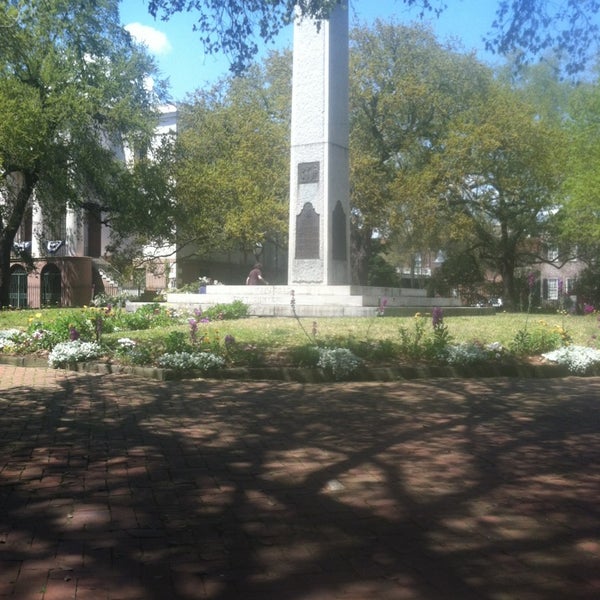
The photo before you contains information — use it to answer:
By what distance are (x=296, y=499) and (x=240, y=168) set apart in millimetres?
28504

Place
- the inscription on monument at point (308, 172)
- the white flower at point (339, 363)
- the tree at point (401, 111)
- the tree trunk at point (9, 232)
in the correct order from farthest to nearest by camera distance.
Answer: the tree at point (401, 111)
the tree trunk at point (9, 232)
the inscription on monument at point (308, 172)
the white flower at point (339, 363)

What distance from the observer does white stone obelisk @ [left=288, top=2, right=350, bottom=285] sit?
695 inches

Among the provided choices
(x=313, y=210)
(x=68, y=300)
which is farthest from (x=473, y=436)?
(x=68, y=300)

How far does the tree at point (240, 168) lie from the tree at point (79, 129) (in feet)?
8.64

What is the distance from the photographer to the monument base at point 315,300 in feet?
53.5

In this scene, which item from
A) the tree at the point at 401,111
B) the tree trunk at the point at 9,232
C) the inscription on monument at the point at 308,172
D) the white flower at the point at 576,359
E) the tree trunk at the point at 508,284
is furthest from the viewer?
the tree trunk at the point at 508,284

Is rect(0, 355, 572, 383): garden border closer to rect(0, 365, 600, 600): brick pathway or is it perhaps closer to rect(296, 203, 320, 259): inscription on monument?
rect(0, 365, 600, 600): brick pathway

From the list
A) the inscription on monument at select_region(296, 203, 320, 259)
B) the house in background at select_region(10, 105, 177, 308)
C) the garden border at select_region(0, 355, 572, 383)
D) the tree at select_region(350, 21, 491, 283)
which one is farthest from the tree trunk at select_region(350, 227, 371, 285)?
the garden border at select_region(0, 355, 572, 383)

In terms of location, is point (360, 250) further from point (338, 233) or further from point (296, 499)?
point (296, 499)

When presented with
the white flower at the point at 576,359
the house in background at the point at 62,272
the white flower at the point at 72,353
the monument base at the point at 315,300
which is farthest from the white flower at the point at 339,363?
the house in background at the point at 62,272

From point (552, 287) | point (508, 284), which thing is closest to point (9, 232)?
point (508, 284)

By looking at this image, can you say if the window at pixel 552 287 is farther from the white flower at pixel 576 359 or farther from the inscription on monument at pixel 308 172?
the white flower at pixel 576 359

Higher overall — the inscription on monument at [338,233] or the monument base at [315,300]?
the inscription on monument at [338,233]

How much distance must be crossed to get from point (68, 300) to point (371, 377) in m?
29.5
